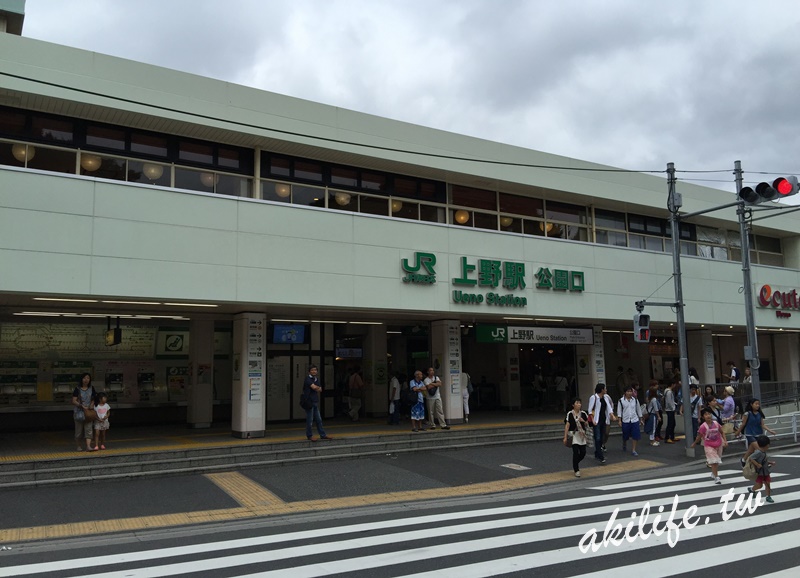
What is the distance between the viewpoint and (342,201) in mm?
18562

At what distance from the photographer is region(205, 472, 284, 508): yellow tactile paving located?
11383 mm

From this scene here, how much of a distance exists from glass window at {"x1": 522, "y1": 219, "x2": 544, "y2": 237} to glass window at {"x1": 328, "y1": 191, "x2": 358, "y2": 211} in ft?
20.9

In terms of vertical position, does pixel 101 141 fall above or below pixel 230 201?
above

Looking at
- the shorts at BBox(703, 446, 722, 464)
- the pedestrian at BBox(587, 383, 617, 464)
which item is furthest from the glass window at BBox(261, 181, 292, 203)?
the shorts at BBox(703, 446, 722, 464)

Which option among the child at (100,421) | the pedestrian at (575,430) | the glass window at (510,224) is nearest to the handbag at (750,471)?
the pedestrian at (575,430)

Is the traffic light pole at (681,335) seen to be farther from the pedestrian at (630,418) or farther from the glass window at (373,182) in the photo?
the glass window at (373,182)

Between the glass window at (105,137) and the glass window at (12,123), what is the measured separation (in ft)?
4.44

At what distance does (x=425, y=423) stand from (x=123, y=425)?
29.6ft

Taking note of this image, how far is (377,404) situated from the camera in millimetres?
22203

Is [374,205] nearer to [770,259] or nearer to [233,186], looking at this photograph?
[233,186]

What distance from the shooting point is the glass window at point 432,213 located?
65.7ft

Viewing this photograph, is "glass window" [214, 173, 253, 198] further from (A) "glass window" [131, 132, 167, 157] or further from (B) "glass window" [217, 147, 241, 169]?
(A) "glass window" [131, 132, 167, 157]

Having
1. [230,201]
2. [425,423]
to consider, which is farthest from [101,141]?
[425,423]

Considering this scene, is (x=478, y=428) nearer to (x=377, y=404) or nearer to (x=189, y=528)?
(x=377, y=404)
